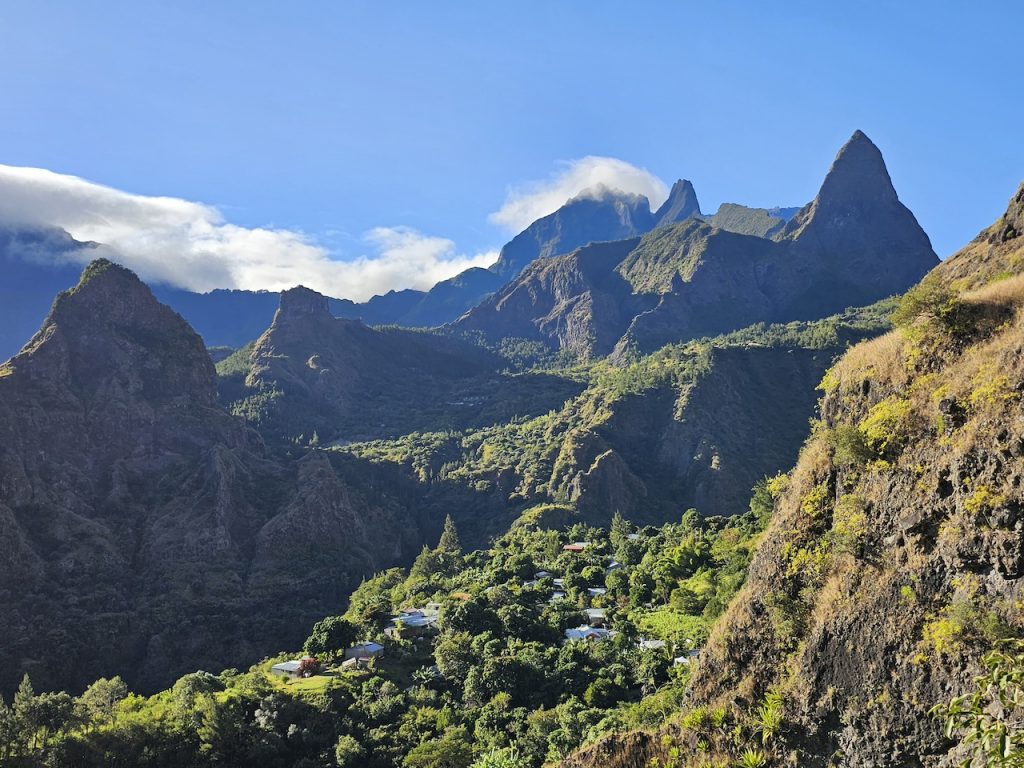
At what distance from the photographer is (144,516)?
5010 inches

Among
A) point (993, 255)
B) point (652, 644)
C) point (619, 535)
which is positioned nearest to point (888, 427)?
point (993, 255)

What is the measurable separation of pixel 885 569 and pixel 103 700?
68075 millimetres

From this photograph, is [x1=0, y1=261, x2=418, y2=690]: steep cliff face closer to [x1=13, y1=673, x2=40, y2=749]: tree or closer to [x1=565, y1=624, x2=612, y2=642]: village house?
[x1=13, y1=673, x2=40, y2=749]: tree

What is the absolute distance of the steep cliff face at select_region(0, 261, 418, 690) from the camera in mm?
99875

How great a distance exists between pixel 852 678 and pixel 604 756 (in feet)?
30.5

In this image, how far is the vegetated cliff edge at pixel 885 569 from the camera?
1722 cm

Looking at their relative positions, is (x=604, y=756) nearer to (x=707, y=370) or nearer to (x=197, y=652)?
(x=197, y=652)

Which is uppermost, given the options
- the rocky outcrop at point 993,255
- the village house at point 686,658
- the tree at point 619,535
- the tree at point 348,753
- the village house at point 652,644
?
the rocky outcrop at point 993,255

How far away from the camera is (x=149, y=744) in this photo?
49.8m

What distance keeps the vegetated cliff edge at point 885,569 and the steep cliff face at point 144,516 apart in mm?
94718

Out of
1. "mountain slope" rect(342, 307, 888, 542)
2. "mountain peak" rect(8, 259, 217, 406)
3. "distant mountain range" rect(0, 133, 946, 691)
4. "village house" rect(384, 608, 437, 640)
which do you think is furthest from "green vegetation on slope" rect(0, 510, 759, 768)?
"mountain peak" rect(8, 259, 217, 406)

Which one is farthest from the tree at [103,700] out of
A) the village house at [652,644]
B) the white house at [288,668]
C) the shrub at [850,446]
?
the shrub at [850,446]

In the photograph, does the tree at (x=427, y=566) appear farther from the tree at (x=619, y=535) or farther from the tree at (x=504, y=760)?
the tree at (x=504, y=760)

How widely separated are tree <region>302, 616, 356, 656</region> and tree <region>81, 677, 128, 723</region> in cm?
1731
